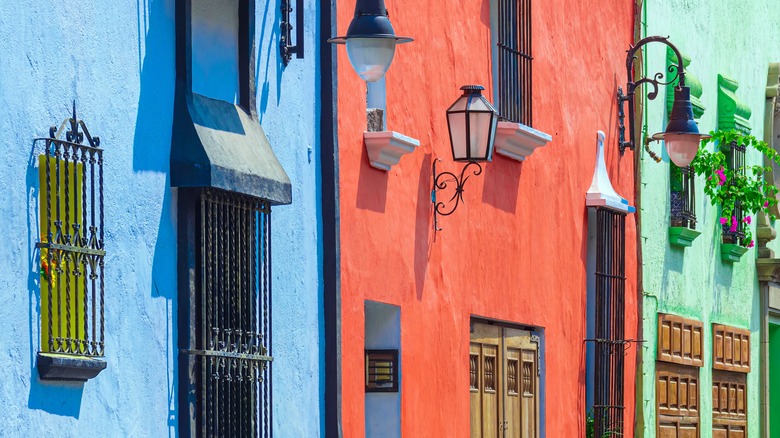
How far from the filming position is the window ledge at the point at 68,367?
302 inches

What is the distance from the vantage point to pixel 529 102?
45.0 feet

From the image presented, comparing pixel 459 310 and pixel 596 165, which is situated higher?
pixel 596 165

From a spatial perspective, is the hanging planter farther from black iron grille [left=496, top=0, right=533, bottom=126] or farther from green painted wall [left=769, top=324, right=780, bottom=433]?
black iron grille [left=496, top=0, right=533, bottom=126]

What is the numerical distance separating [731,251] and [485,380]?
6.39 m

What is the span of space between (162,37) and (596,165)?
7.15 m

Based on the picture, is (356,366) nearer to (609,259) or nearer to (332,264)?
(332,264)

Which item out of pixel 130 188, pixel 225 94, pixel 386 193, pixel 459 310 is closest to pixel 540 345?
pixel 459 310

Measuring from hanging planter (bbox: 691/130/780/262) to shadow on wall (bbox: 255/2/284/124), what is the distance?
27.1 ft

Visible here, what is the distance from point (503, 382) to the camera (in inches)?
524

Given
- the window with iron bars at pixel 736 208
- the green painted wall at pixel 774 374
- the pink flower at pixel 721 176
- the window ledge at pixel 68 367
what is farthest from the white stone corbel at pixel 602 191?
the window ledge at pixel 68 367

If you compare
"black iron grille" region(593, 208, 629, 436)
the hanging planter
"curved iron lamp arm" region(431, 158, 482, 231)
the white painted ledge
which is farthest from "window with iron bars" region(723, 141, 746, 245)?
the white painted ledge

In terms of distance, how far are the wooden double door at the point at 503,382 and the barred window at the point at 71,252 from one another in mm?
5063

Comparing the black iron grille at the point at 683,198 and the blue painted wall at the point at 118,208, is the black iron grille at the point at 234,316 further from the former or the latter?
the black iron grille at the point at 683,198

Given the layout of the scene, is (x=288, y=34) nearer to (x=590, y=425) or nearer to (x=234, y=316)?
(x=234, y=316)
